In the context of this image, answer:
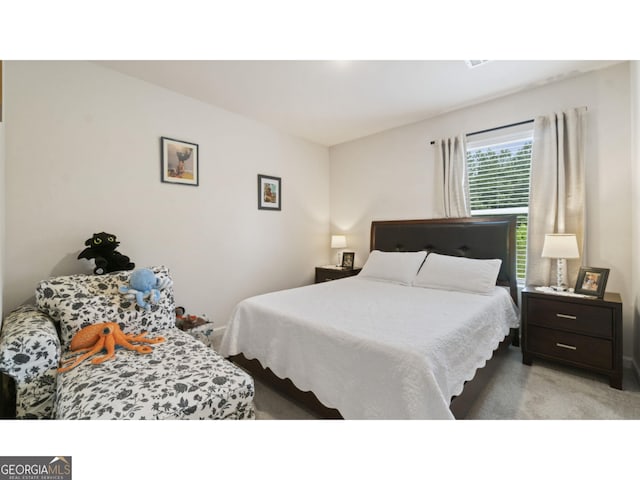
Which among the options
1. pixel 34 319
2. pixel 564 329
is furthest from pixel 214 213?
pixel 564 329

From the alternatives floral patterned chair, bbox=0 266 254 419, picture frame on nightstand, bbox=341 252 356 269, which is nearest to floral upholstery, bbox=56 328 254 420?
floral patterned chair, bbox=0 266 254 419

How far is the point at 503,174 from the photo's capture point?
9.38 ft

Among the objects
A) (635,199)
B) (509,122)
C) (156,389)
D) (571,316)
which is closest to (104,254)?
(156,389)

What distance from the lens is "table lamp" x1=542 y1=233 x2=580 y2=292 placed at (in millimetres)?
2180

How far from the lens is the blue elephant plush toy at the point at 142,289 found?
1.84 m

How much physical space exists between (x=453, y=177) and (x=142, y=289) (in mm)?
3177

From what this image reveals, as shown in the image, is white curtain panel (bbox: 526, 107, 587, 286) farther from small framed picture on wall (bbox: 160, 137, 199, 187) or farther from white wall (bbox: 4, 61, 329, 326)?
small framed picture on wall (bbox: 160, 137, 199, 187)

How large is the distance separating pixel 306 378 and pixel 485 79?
2914 mm

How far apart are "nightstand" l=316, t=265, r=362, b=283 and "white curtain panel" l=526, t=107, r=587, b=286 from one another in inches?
76.3

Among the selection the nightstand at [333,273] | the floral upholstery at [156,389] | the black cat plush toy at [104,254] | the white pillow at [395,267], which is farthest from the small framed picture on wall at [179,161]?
the white pillow at [395,267]

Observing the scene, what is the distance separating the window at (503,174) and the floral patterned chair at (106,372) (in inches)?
114

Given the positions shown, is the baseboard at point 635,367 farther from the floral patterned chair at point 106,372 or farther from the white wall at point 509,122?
the floral patterned chair at point 106,372

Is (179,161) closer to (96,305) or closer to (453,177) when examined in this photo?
(96,305)

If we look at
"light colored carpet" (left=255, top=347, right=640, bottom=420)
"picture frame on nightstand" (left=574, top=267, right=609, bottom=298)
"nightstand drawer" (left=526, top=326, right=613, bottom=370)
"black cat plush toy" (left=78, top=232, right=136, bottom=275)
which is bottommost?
"light colored carpet" (left=255, top=347, right=640, bottom=420)
